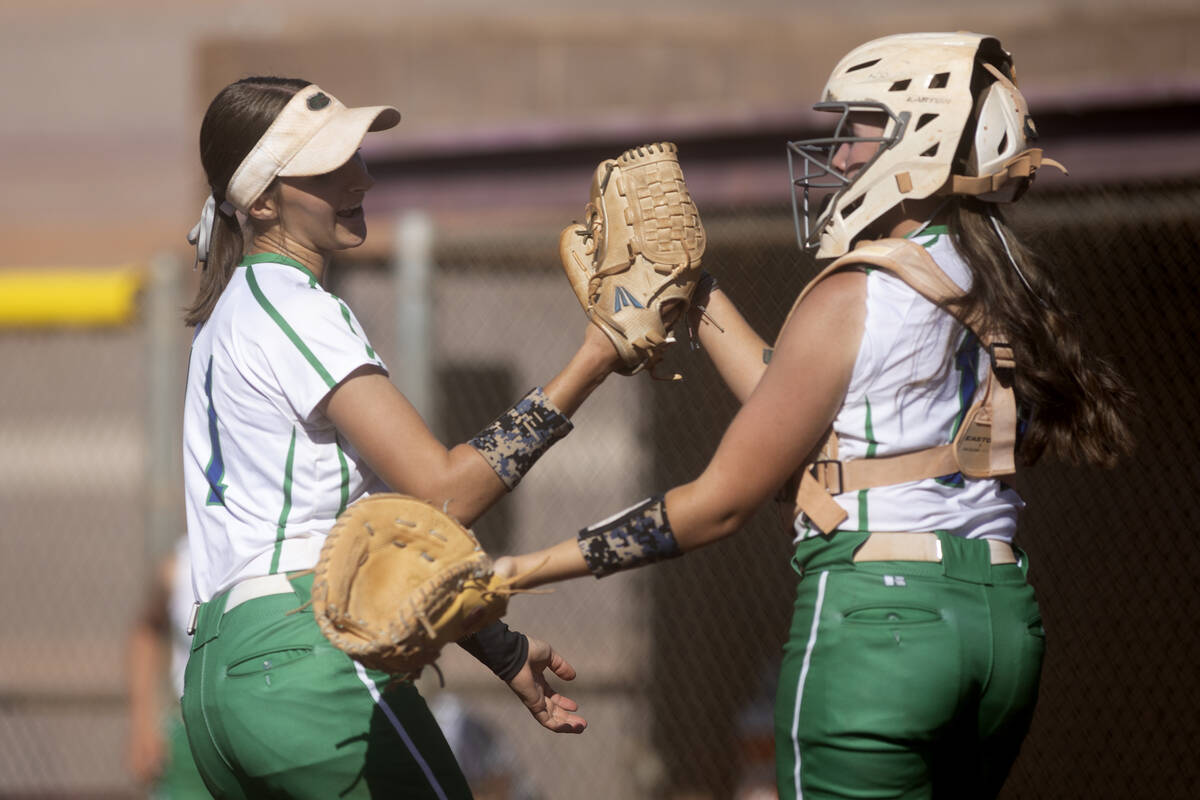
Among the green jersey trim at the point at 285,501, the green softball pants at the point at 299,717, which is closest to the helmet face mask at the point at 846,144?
the green jersey trim at the point at 285,501

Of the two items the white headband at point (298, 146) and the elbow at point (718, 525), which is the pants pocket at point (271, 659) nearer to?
the elbow at point (718, 525)

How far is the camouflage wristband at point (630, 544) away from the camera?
237cm

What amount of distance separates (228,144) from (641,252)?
0.95m

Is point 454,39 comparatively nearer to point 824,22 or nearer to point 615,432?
point 824,22

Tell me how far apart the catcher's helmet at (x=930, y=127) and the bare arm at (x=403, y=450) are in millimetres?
927

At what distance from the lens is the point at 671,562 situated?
7.36m

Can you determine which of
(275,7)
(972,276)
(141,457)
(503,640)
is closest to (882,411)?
(972,276)

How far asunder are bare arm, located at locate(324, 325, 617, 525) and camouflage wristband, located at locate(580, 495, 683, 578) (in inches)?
11.3

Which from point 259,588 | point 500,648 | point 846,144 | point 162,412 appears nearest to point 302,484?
point 259,588

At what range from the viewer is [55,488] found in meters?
10.8

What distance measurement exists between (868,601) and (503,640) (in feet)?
2.76

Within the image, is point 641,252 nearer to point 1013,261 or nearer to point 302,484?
point 1013,261

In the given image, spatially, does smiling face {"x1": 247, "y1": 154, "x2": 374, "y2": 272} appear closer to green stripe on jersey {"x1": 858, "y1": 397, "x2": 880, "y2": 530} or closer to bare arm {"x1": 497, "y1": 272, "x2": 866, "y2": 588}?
bare arm {"x1": 497, "y1": 272, "x2": 866, "y2": 588}

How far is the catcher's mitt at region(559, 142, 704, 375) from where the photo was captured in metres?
2.81
